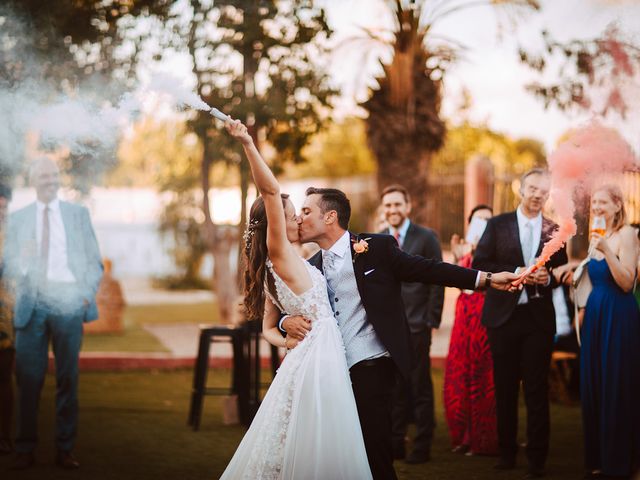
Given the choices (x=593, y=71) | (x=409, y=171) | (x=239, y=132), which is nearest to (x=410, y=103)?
(x=409, y=171)

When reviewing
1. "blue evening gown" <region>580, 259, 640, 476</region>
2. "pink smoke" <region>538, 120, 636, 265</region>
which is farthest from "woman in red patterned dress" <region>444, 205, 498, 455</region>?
"pink smoke" <region>538, 120, 636, 265</region>

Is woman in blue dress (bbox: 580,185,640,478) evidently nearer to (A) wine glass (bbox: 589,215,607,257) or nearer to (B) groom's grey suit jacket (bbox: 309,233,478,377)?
(A) wine glass (bbox: 589,215,607,257)

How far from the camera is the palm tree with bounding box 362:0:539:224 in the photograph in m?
12.8

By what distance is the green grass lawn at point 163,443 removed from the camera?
6.70 meters

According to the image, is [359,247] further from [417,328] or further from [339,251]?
[417,328]

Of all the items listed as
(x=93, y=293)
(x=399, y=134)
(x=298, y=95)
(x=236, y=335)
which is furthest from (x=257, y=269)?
(x=399, y=134)

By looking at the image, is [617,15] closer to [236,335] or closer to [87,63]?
[236,335]

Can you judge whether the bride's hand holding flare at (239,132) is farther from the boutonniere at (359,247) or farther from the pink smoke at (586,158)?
the pink smoke at (586,158)

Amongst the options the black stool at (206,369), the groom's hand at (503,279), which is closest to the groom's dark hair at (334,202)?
the groom's hand at (503,279)

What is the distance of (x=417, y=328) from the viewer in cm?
760

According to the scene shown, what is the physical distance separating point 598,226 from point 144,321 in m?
13.2

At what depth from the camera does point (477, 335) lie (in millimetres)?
7680

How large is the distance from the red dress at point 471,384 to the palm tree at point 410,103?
18.7 feet

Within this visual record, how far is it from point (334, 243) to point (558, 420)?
16.1 feet
